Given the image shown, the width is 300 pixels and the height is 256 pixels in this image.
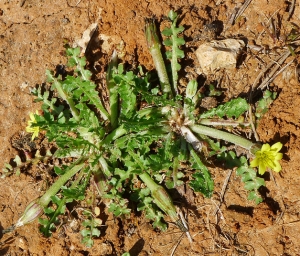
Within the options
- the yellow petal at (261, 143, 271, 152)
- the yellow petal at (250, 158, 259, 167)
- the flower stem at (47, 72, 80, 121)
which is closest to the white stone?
the yellow petal at (261, 143, 271, 152)

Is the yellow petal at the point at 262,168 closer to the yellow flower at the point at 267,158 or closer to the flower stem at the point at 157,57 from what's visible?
the yellow flower at the point at 267,158

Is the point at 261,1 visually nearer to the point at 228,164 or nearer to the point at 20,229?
the point at 228,164

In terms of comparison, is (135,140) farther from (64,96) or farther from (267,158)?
(267,158)

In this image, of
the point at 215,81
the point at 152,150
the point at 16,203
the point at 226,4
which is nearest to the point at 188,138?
the point at 152,150

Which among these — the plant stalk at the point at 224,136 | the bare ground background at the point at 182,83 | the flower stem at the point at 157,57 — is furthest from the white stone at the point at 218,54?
the plant stalk at the point at 224,136

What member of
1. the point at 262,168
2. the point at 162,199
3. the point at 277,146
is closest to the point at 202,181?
the point at 162,199

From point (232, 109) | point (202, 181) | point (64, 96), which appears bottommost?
point (202, 181)
